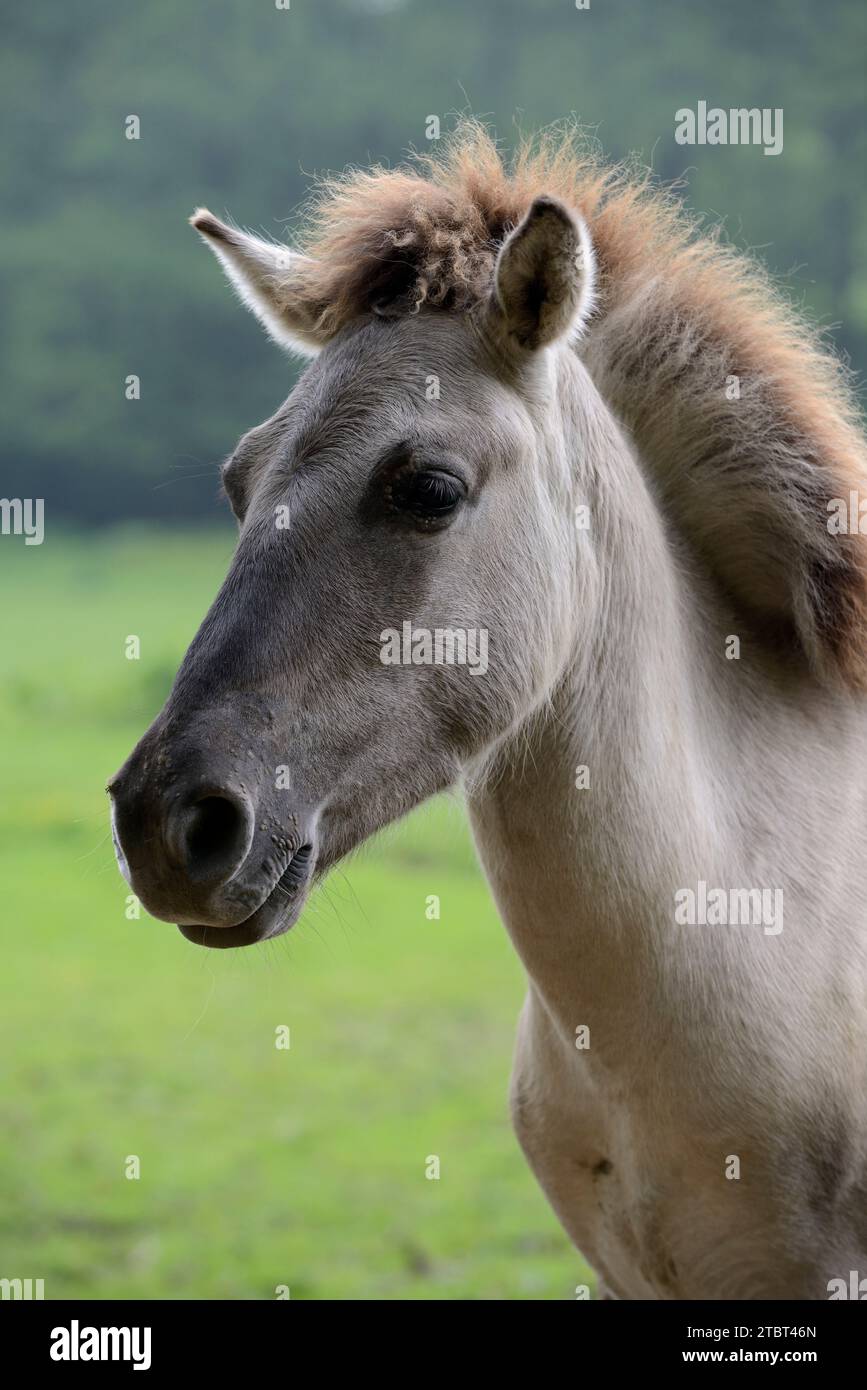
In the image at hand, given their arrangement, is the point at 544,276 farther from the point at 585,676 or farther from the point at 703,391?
the point at 585,676

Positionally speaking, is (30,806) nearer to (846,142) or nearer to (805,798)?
(805,798)

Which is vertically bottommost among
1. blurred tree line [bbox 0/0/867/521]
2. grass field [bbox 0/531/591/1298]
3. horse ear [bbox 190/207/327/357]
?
grass field [bbox 0/531/591/1298]

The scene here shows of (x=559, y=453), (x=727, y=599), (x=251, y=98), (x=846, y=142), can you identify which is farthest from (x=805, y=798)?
(x=251, y=98)

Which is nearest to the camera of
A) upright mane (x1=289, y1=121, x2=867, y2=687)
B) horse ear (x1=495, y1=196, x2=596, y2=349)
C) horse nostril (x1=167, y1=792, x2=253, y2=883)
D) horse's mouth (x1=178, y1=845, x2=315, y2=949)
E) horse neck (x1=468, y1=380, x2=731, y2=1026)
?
horse nostril (x1=167, y1=792, x2=253, y2=883)

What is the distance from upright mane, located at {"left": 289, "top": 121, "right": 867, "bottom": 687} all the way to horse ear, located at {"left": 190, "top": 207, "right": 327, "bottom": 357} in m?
0.04

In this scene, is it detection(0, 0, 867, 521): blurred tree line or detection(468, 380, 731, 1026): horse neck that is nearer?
detection(468, 380, 731, 1026): horse neck

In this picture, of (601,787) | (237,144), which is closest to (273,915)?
(601,787)

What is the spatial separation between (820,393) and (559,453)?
2.49 ft

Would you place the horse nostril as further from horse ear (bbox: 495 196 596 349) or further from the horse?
horse ear (bbox: 495 196 596 349)

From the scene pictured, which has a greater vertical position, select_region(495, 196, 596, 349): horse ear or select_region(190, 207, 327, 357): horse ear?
select_region(190, 207, 327, 357): horse ear

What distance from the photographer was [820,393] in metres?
2.80

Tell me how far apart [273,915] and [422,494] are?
0.73m

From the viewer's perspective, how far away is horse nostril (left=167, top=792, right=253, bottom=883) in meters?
1.95

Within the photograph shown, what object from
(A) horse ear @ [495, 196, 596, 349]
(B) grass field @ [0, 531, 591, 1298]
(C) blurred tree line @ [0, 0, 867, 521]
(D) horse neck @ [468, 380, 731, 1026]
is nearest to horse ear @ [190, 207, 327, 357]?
(A) horse ear @ [495, 196, 596, 349]
